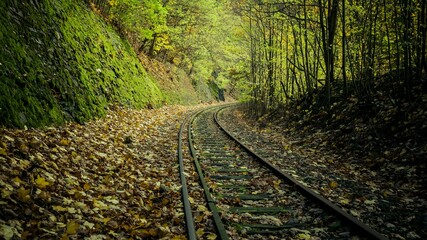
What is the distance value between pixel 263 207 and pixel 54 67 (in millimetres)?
6220

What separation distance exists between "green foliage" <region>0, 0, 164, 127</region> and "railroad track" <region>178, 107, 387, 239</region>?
3248 mm

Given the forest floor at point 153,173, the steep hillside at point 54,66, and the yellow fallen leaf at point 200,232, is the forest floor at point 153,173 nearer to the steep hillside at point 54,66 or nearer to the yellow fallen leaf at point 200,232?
the yellow fallen leaf at point 200,232

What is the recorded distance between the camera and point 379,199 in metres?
5.13


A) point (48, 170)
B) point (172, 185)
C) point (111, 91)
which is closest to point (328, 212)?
point (172, 185)

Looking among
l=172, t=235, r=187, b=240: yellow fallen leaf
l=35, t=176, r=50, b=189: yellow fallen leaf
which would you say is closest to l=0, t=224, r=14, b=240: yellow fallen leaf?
l=35, t=176, r=50, b=189: yellow fallen leaf

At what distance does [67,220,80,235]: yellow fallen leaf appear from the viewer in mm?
3252

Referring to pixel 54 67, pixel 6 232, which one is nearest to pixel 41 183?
pixel 6 232

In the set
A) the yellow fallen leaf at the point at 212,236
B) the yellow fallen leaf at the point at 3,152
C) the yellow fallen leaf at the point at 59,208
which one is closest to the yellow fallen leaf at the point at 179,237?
the yellow fallen leaf at the point at 212,236

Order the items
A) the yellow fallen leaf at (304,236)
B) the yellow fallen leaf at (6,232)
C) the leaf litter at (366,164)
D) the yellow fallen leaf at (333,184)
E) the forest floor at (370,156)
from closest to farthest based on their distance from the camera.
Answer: the yellow fallen leaf at (6,232)
the yellow fallen leaf at (304,236)
the leaf litter at (366,164)
the forest floor at (370,156)
the yellow fallen leaf at (333,184)

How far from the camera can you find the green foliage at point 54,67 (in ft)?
18.2

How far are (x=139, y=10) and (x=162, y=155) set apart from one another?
1218cm

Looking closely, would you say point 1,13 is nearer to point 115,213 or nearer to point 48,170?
point 48,170

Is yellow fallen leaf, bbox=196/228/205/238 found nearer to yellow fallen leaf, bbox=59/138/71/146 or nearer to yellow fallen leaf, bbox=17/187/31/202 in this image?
yellow fallen leaf, bbox=17/187/31/202

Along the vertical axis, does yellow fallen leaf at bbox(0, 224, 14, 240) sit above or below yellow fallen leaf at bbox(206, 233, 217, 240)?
above
